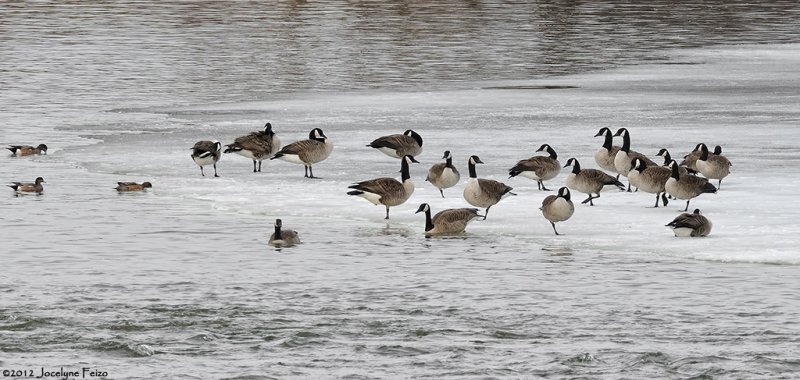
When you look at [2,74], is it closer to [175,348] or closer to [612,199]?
[612,199]

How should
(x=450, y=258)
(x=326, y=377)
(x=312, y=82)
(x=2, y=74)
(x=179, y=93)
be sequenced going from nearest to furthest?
1. (x=326, y=377)
2. (x=450, y=258)
3. (x=179, y=93)
4. (x=312, y=82)
5. (x=2, y=74)

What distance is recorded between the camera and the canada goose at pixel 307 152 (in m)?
21.3

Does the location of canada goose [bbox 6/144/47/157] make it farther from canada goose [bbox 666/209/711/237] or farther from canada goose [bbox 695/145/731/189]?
canada goose [bbox 666/209/711/237]

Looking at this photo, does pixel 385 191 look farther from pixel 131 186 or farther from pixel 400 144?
pixel 400 144

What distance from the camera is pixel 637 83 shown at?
35906mm

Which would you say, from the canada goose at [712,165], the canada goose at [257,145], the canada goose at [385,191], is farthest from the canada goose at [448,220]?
the canada goose at [257,145]

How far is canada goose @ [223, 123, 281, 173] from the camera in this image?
2186 cm

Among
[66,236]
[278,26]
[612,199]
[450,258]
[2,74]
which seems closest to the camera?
[450,258]

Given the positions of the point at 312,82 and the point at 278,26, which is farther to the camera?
the point at 278,26

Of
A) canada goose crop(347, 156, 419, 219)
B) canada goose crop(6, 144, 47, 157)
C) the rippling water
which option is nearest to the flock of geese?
canada goose crop(347, 156, 419, 219)

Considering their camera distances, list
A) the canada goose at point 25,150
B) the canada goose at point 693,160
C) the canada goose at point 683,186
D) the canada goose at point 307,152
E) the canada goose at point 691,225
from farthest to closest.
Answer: the canada goose at point 25,150, the canada goose at point 307,152, the canada goose at point 693,160, the canada goose at point 683,186, the canada goose at point 691,225

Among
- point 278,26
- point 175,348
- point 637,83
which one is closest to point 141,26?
point 278,26

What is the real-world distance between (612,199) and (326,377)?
8.63m

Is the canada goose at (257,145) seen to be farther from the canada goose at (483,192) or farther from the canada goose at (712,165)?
the canada goose at (712,165)
